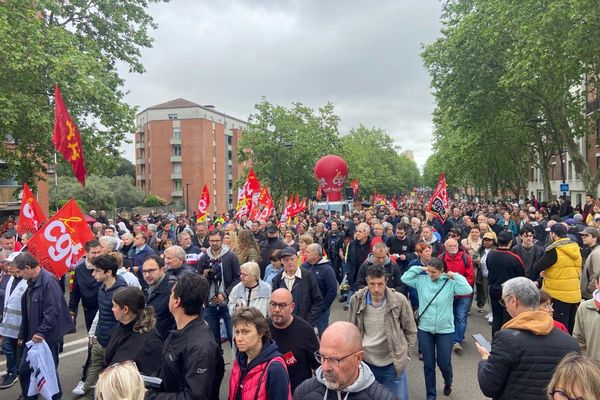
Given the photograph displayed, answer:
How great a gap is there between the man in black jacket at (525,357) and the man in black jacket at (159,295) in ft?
9.99

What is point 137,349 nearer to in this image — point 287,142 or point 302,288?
point 302,288

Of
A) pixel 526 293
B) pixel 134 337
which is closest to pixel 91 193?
pixel 134 337

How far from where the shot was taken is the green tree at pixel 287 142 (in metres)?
44.9

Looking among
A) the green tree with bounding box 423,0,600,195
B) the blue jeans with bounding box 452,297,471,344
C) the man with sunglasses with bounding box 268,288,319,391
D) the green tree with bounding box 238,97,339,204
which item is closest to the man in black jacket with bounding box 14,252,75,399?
the man with sunglasses with bounding box 268,288,319,391

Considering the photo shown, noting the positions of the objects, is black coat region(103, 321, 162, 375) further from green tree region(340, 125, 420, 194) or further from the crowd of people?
green tree region(340, 125, 420, 194)

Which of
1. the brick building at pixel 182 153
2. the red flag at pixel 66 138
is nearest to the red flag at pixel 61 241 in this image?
the red flag at pixel 66 138

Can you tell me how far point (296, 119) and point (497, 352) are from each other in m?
43.5

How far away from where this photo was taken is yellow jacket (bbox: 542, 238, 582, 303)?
6270 mm

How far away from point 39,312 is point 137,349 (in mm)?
2323

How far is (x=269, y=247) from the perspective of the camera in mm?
9227

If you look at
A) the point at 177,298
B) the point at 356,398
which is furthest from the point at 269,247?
the point at 356,398

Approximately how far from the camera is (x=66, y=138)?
32.2ft

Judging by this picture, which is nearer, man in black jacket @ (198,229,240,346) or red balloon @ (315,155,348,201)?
man in black jacket @ (198,229,240,346)

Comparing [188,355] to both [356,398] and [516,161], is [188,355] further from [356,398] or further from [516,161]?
[516,161]
